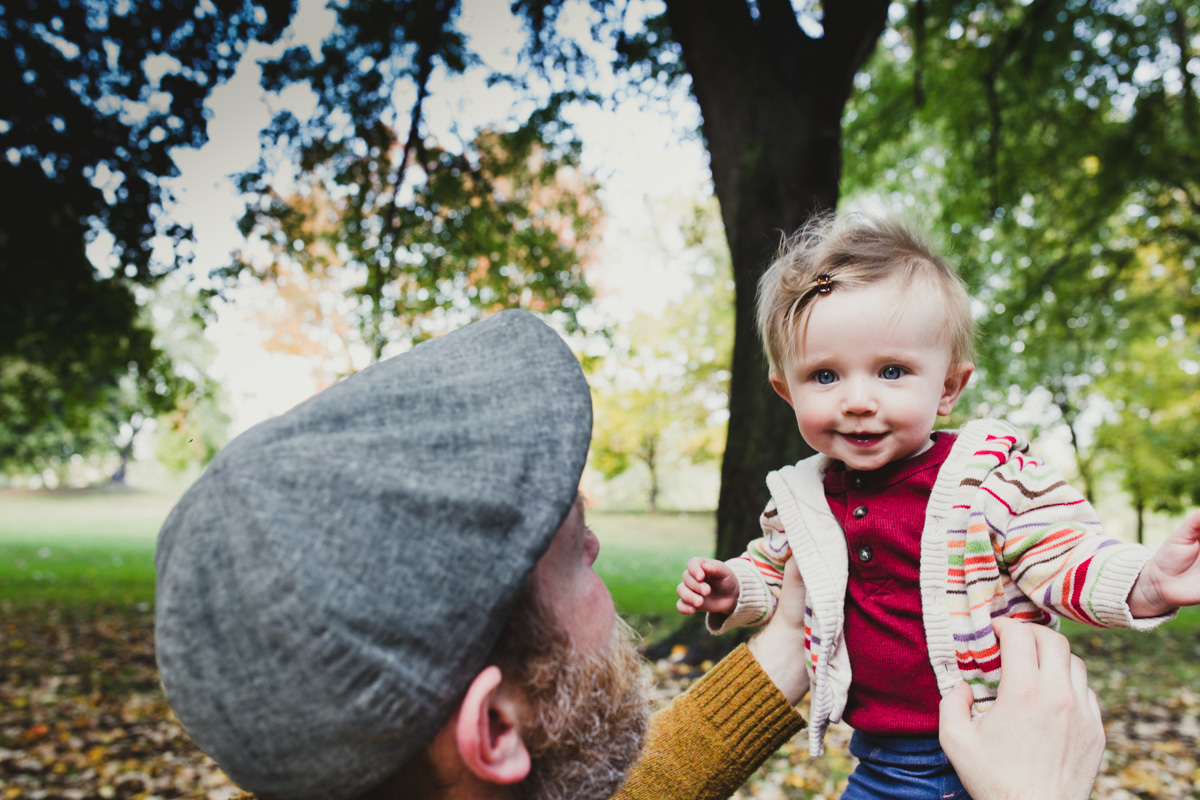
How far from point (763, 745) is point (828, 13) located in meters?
6.18

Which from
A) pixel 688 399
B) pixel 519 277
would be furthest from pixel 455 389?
pixel 688 399

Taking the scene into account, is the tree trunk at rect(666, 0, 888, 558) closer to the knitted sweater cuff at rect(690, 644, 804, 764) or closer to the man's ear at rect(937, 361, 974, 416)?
the man's ear at rect(937, 361, 974, 416)

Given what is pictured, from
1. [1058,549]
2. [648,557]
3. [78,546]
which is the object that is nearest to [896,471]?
[1058,549]

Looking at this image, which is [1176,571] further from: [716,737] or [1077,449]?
[1077,449]

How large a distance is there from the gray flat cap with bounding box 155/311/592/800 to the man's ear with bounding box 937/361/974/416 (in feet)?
4.36

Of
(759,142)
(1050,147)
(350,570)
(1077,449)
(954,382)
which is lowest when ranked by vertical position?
(1077,449)

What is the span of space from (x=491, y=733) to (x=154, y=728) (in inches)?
267

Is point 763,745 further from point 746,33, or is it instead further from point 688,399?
point 688,399

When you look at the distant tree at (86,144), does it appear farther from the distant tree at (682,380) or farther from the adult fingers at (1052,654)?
the distant tree at (682,380)

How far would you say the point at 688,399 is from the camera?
3033 cm

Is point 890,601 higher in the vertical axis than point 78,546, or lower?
higher

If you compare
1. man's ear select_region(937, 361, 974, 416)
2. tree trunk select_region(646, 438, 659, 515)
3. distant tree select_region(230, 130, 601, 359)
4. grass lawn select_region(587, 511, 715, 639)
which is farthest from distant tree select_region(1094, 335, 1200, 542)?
man's ear select_region(937, 361, 974, 416)

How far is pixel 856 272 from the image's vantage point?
2021 millimetres

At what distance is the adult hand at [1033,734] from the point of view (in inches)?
57.9
